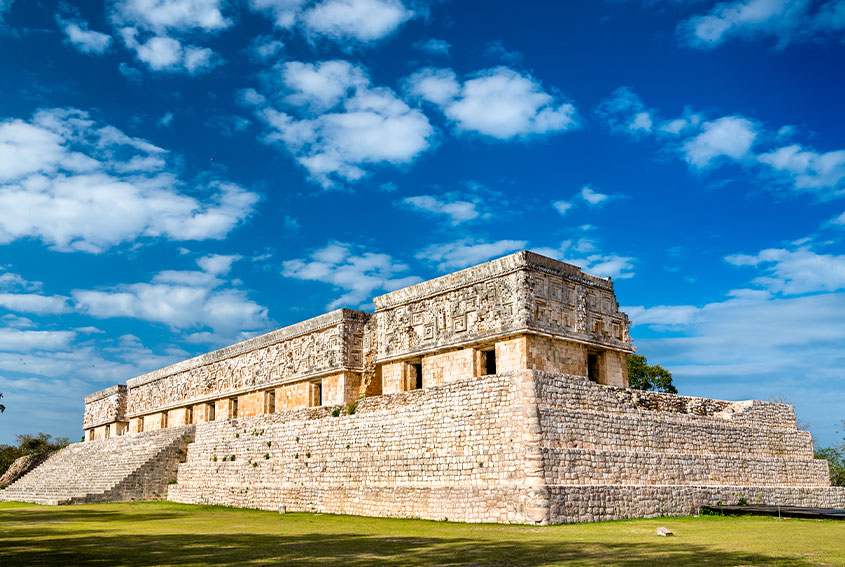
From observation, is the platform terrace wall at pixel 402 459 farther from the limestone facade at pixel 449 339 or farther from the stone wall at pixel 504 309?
the stone wall at pixel 504 309

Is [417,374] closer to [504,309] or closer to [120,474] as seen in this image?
[504,309]

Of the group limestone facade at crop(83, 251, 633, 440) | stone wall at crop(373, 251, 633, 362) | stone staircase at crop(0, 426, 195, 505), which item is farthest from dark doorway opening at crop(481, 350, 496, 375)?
stone staircase at crop(0, 426, 195, 505)

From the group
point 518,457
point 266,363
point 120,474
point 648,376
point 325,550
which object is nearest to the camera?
point 325,550

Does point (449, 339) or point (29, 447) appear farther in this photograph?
point (29, 447)

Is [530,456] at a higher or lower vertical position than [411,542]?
higher

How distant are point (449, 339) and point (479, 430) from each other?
12.2 feet

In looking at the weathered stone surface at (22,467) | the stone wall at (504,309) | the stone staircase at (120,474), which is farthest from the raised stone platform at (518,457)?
the weathered stone surface at (22,467)

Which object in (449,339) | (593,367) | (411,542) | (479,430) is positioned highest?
Result: (449,339)

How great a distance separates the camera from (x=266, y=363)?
79.7ft

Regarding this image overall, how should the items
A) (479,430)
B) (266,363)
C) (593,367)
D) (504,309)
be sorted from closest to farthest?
1. (479,430)
2. (504,309)
3. (593,367)
4. (266,363)

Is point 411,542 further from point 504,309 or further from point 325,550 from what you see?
point 504,309

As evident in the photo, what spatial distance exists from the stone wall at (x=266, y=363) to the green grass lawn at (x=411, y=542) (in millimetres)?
6940

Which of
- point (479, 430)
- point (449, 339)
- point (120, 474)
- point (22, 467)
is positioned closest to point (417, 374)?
point (449, 339)

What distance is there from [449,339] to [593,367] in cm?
372
